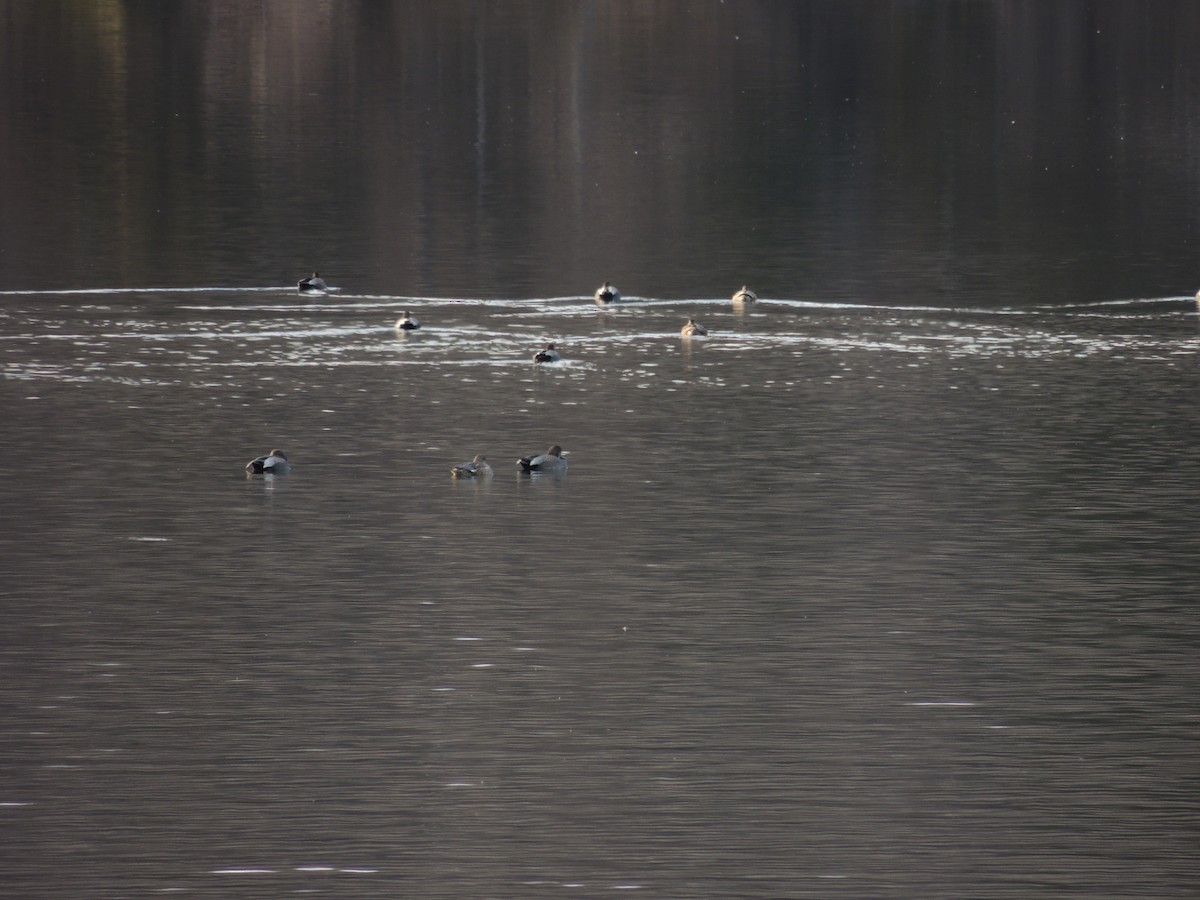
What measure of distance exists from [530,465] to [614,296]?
16.7m

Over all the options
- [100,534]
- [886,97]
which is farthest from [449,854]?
[886,97]

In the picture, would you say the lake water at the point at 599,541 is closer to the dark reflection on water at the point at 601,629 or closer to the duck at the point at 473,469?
the dark reflection on water at the point at 601,629

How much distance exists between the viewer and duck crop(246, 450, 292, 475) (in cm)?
2927

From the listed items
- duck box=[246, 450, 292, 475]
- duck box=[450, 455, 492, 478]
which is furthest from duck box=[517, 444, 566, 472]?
duck box=[246, 450, 292, 475]

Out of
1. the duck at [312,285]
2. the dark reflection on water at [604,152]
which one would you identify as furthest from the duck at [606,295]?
the duck at [312,285]

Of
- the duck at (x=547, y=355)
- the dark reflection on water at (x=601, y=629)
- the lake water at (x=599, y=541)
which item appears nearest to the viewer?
the dark reflection on water at (x=601, y=629)

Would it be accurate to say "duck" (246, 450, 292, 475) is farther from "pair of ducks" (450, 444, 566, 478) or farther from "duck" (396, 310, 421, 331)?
"duck" (396, 310, 421, 331)

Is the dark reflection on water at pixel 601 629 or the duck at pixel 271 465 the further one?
the duck at pixel 271 465

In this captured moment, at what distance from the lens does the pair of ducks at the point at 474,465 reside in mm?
29297

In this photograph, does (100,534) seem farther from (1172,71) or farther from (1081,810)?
(1172,71)

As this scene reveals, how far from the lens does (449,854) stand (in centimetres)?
1620

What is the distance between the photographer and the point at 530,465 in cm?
2958

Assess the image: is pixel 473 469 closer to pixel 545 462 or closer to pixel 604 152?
pixel 545 462

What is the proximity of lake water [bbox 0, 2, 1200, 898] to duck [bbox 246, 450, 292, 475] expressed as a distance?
18 centimetres
